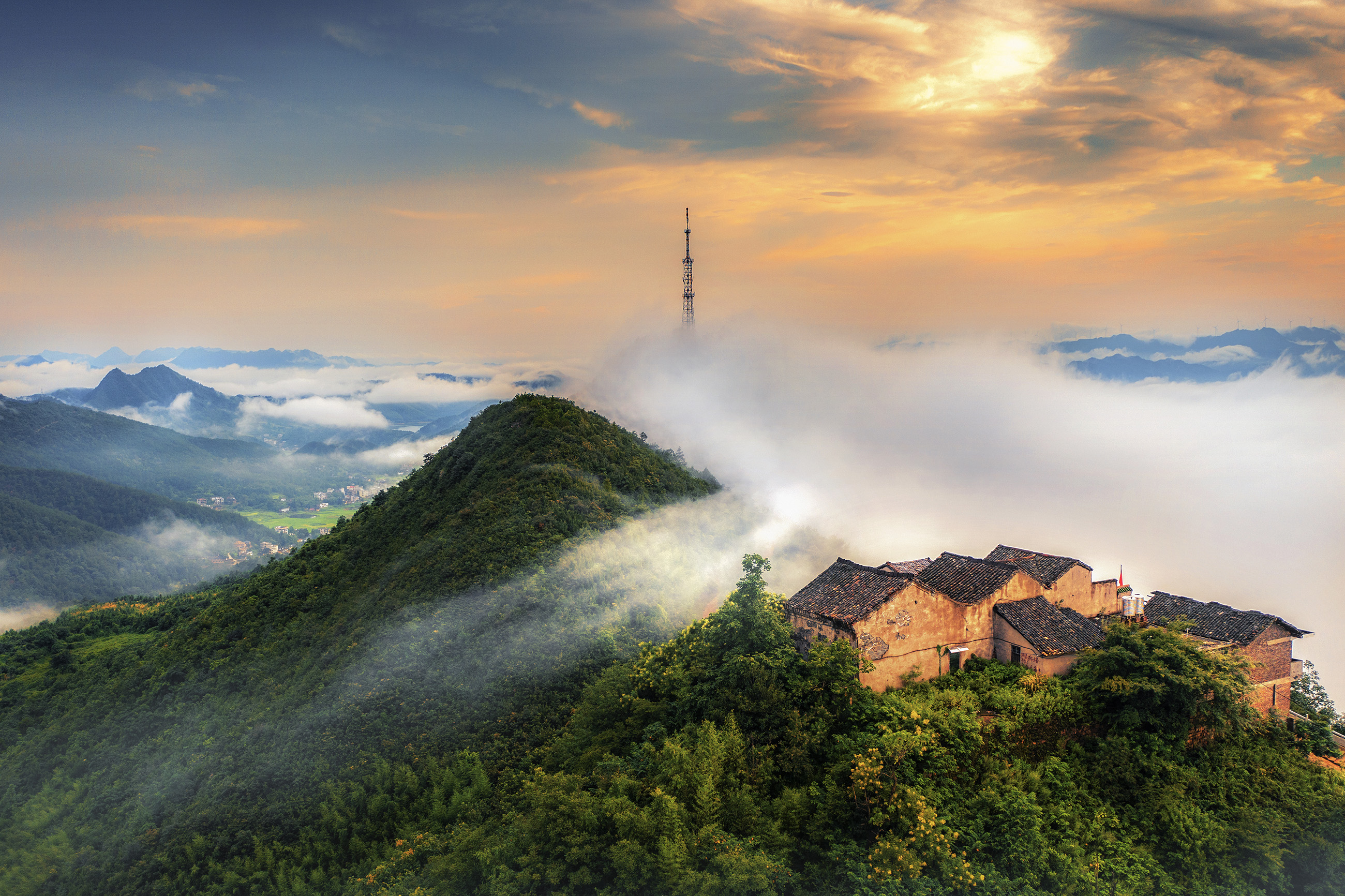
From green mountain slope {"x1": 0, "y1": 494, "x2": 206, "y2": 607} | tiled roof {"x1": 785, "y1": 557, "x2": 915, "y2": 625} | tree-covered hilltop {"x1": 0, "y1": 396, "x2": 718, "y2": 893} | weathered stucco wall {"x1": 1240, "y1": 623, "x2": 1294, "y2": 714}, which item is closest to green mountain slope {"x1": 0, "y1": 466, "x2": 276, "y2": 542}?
green mountain slope {"x1": 0, "y1": 494, "x2": 206, "y2": 607}

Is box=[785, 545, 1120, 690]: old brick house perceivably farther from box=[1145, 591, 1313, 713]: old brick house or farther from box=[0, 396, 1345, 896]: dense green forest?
box=[1145, 591, 1313, 713]: old brick house

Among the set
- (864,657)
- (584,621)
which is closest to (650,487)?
(584,621)

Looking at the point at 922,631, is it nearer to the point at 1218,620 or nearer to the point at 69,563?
the point at 1218,620

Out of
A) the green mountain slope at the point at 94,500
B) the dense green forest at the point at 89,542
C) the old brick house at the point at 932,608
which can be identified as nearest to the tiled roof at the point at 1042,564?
the old brick house at the point at 932,608

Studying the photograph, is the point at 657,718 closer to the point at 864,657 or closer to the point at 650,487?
the point at 864,657

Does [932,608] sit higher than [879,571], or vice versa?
[879,571]

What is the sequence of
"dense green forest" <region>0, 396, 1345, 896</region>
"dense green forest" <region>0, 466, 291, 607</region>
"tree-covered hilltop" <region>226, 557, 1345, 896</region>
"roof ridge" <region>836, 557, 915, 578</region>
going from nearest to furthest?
1. "tree-covered hilltop" <region>226, 557, 1345, 896</region>
2. "dense green forest" <region>0, 396, 1345, 896</region>
3. "roof ridge" <region>836, 557, 915, 578</region>
4. "dense green forest" <region>0, 466, 291, 607</region>

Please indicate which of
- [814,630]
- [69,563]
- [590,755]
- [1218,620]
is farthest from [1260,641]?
[69,563]
